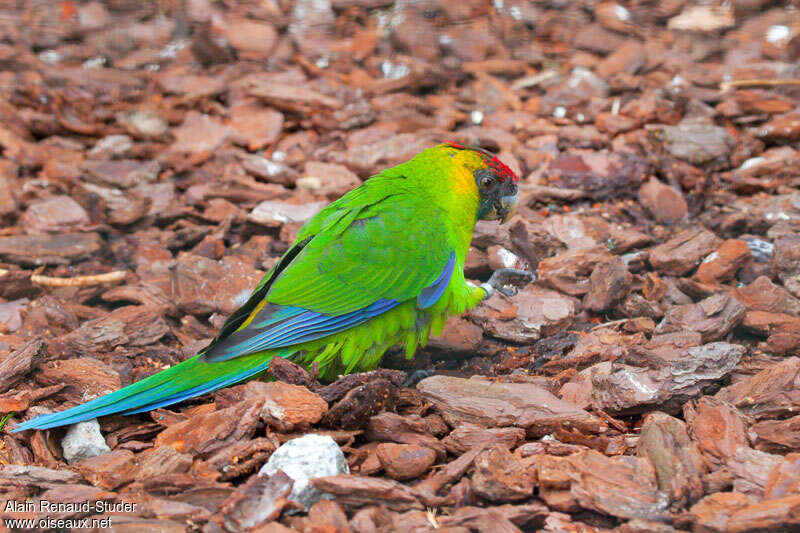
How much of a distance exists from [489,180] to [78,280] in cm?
233

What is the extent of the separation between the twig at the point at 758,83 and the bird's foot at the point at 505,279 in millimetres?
2596

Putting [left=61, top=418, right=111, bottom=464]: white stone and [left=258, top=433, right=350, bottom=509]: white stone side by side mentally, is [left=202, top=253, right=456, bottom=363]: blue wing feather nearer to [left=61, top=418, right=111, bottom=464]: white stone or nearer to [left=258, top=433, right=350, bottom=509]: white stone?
[left=61, top=418, right=111, bottom=464]: white stone

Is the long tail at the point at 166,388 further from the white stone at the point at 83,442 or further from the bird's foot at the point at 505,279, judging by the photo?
the bird's foot at the point at 505,279

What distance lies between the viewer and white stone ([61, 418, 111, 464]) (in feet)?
9.10

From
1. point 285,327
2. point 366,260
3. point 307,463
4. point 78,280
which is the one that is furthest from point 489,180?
point 78,280

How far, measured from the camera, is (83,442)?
9.13ft

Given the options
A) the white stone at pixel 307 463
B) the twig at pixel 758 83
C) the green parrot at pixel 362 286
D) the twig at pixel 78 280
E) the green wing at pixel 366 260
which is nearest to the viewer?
the white stone at pixel 307 463

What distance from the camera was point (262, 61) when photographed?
599 centimetres

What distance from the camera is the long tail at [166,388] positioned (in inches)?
111

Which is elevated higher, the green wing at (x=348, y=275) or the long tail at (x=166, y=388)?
the green wing at (x=348, y=275)

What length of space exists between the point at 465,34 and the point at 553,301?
3.17 meters

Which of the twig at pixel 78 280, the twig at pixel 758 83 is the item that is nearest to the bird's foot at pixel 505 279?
the twig at pixel 78 280

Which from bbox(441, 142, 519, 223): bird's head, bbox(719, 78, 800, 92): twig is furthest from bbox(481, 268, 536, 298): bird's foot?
bbox(719, 78, 800, 92): twig

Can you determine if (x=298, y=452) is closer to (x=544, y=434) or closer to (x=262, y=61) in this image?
(x=544, y=434)
